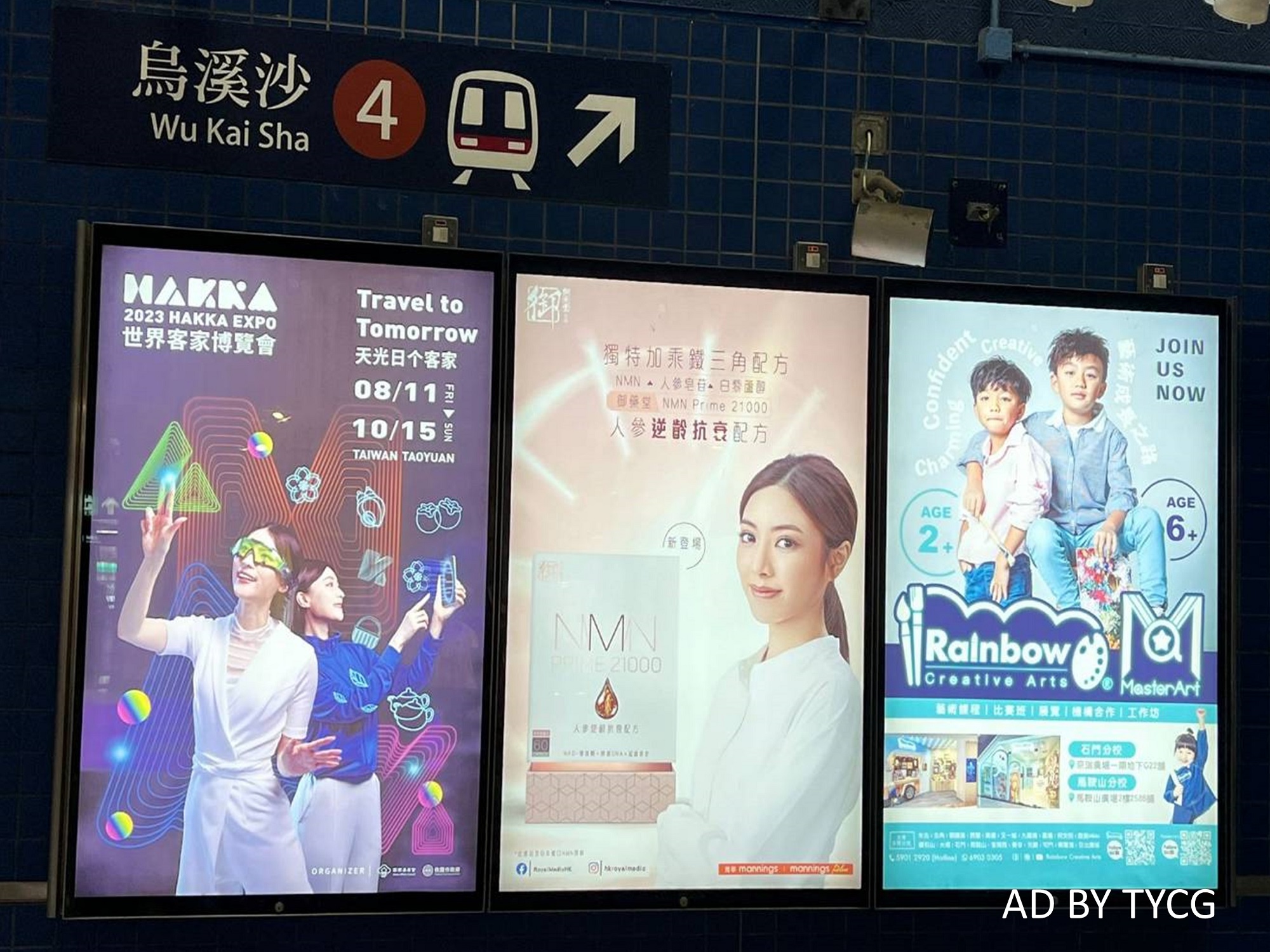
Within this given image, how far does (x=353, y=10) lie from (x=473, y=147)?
436 mm

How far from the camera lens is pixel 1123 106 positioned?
13.4ft

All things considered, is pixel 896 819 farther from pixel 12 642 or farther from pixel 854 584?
pixel 12 642

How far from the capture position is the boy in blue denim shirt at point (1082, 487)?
3850mm

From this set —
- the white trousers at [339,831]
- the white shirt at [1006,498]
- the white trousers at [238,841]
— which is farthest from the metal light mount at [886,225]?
the white trousers at [238,841]

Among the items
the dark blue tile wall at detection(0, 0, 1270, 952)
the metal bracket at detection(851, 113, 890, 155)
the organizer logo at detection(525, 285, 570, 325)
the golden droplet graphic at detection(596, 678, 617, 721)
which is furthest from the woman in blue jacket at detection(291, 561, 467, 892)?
the metal bracket at detection(851, 113, 890, 155)

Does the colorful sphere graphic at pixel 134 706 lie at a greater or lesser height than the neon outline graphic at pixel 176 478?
lesser

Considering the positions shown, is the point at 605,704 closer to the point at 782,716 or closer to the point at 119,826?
the point at 782,716

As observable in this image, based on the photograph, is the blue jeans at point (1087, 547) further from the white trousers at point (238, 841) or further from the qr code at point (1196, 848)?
the white trousers at point (238, 841)

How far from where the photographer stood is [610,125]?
385cm

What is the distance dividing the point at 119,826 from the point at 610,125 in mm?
2000

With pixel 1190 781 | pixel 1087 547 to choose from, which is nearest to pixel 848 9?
pixel 1087 547

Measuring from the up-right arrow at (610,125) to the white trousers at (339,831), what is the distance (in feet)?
5.22

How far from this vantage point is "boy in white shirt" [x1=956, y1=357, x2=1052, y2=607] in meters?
3.84

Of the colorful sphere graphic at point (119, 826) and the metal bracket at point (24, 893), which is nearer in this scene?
the colorful sphere graphic at point (119, 826)
